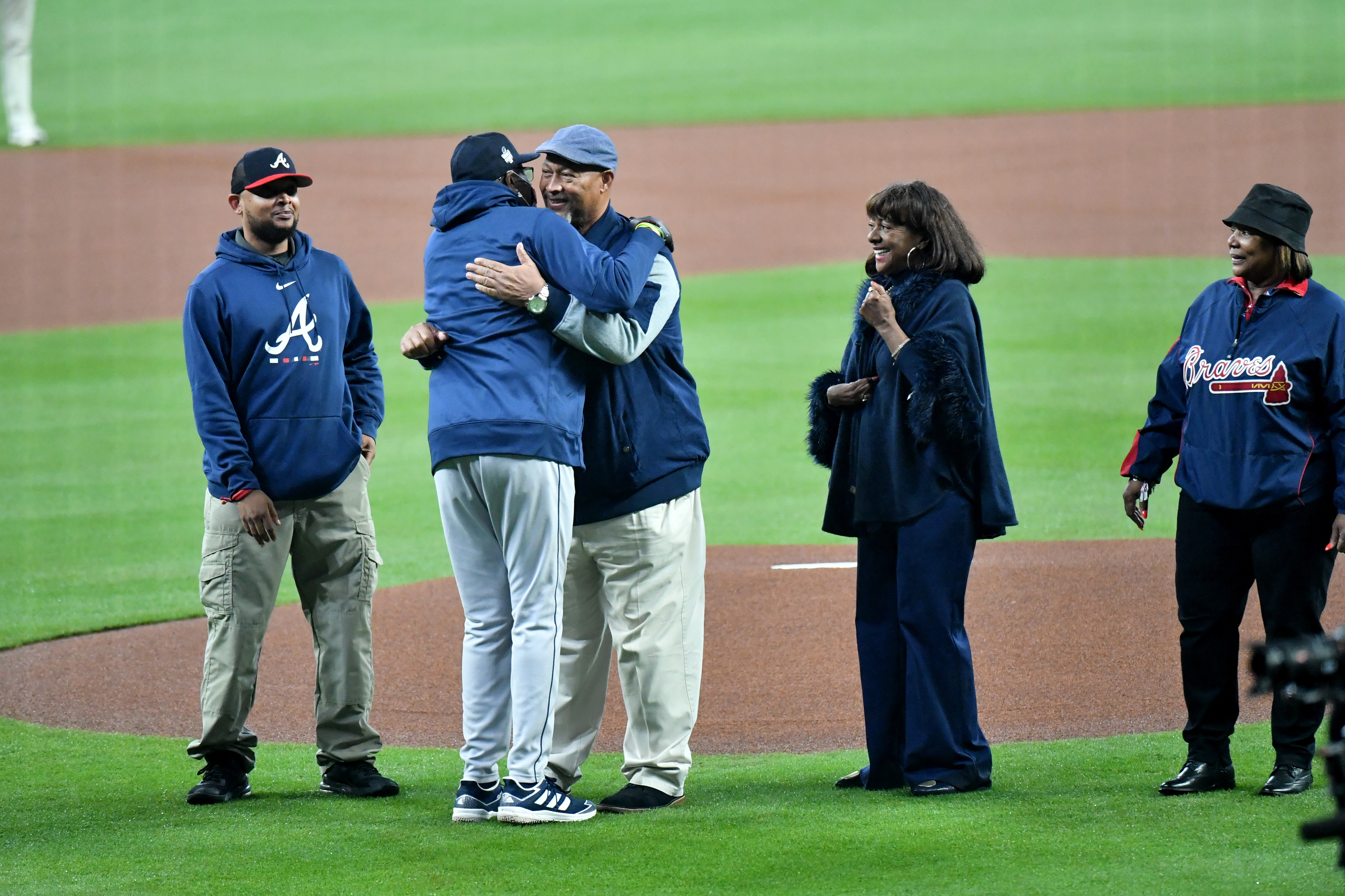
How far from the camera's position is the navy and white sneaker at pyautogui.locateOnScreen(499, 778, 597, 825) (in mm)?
4645

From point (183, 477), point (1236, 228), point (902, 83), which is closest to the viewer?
point (1236, 228)

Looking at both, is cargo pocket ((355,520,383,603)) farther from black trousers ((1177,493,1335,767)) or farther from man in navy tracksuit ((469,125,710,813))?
black trousers ((1177,493,1335,767))

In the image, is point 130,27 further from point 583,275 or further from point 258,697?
point 583,275

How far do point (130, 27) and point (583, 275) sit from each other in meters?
34.7

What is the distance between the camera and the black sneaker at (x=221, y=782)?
17.0ft

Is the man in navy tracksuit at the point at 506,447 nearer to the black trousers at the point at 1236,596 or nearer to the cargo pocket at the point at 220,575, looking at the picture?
the cargo pocket at the point at 220,575

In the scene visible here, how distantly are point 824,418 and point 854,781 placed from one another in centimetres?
119

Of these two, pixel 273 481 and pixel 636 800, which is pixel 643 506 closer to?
pixel 636 800

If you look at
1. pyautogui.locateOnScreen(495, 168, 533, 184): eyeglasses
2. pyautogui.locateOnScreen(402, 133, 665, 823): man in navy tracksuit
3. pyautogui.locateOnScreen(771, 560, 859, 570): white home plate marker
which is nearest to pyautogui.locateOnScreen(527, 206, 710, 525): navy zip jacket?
pyautogui.locateOnScreen(402, 133, 665, 823): man in navy tracksuit

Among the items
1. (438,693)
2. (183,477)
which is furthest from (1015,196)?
(438,693)

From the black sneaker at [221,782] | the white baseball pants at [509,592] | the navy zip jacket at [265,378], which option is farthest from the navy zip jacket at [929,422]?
the black sneaker at [221,782]

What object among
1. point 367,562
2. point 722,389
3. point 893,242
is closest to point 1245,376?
point 893,242

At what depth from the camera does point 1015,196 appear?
23531 mm

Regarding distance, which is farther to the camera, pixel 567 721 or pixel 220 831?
pixel 567 721
